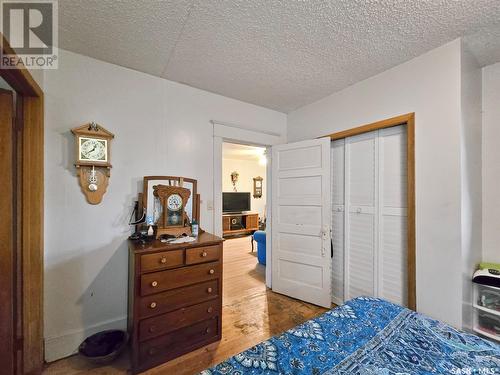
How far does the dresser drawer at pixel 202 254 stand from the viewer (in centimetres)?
179

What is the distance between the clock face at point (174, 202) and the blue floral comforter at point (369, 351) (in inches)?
54.2

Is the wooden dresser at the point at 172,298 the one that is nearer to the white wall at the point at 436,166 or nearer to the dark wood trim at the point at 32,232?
the dark wood trim at the point at 32,232

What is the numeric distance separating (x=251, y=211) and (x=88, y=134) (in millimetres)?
5915

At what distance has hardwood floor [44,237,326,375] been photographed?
65.0 inches

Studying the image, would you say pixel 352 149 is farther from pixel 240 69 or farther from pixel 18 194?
pixel 18 194

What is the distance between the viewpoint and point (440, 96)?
1.77 m

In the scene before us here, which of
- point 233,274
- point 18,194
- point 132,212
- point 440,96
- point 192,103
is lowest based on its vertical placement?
point 233,274

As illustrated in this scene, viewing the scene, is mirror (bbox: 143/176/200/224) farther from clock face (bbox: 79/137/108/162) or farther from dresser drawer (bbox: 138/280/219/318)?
dresser drawer (bbox: 138/280/219/318)

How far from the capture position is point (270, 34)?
1630 millimetres

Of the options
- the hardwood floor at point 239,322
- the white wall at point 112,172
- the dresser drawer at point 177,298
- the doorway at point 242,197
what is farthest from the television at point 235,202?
the dresser drawer at point 177,298

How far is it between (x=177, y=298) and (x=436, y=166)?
2.38 meters

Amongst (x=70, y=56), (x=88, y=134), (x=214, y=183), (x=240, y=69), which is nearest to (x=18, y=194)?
(x=88, y=134)

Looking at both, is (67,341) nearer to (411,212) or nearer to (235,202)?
(411,212)

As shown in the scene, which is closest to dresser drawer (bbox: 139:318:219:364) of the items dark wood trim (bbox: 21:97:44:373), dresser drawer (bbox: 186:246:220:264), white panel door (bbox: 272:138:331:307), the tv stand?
dresser drawer (bbox: 186:246:220:264)
